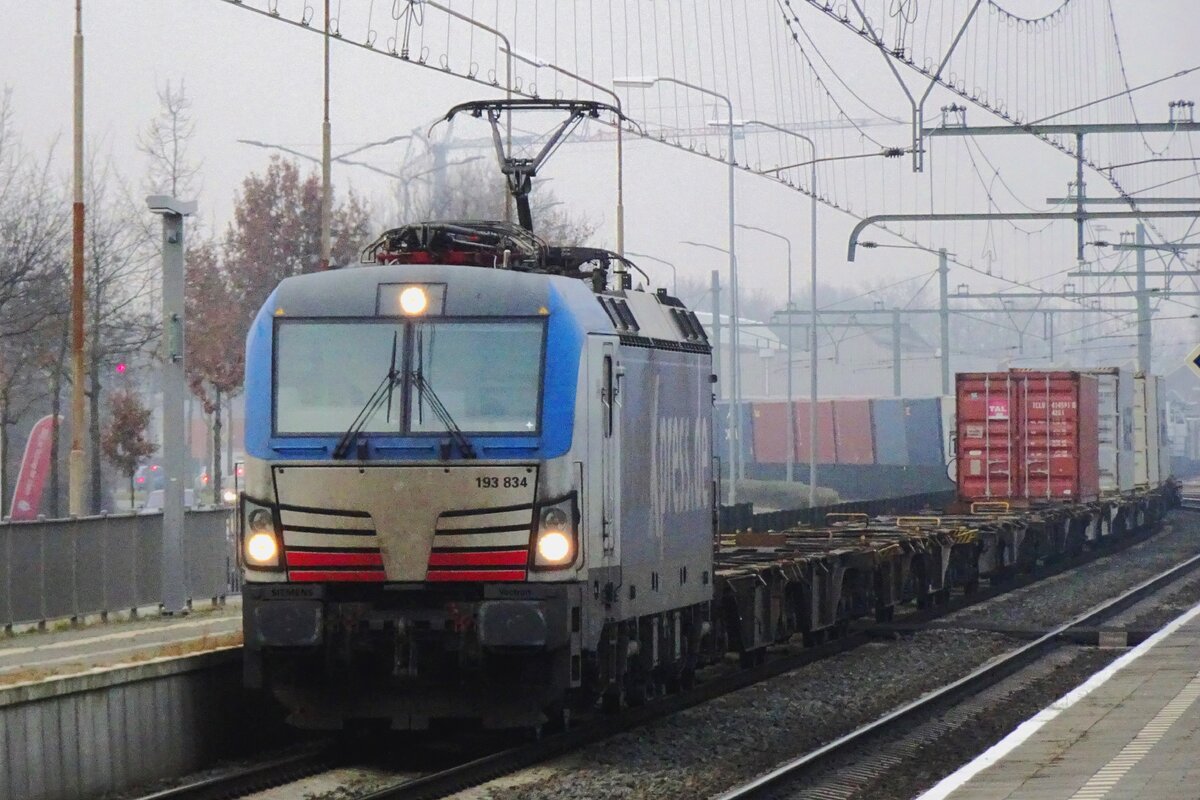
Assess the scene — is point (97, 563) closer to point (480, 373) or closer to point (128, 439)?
point (480, 373)

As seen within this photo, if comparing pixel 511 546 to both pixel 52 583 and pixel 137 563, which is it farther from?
pixel 137 563

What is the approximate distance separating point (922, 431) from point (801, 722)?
176 feet

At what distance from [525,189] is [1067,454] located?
68.8ft

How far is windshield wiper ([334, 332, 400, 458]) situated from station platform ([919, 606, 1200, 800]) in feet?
13.8

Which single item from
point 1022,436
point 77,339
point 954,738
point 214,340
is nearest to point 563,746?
point 954,738

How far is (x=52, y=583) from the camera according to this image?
21.6 m

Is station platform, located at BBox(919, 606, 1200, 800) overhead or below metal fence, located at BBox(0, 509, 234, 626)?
below

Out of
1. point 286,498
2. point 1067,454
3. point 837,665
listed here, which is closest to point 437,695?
point 286,498

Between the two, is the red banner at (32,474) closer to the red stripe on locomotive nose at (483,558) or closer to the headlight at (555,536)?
the red stripe on locomotive nose at (483,558)

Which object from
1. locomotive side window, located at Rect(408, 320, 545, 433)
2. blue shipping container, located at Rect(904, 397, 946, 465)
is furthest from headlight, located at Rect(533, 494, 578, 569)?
blue shipping container, located at Rect(904, 397, 946, 465)

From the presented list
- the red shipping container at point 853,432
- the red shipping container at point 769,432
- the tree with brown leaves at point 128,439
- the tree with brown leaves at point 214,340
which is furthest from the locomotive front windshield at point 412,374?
the red shipping container at point 769,432

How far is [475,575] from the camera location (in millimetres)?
11750

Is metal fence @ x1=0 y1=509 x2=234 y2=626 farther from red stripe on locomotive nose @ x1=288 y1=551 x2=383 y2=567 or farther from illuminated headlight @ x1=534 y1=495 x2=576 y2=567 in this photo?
illuminated headlight @ x1=534 y1=495 x2=576 y2=567

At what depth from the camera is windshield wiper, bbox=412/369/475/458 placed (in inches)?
464
